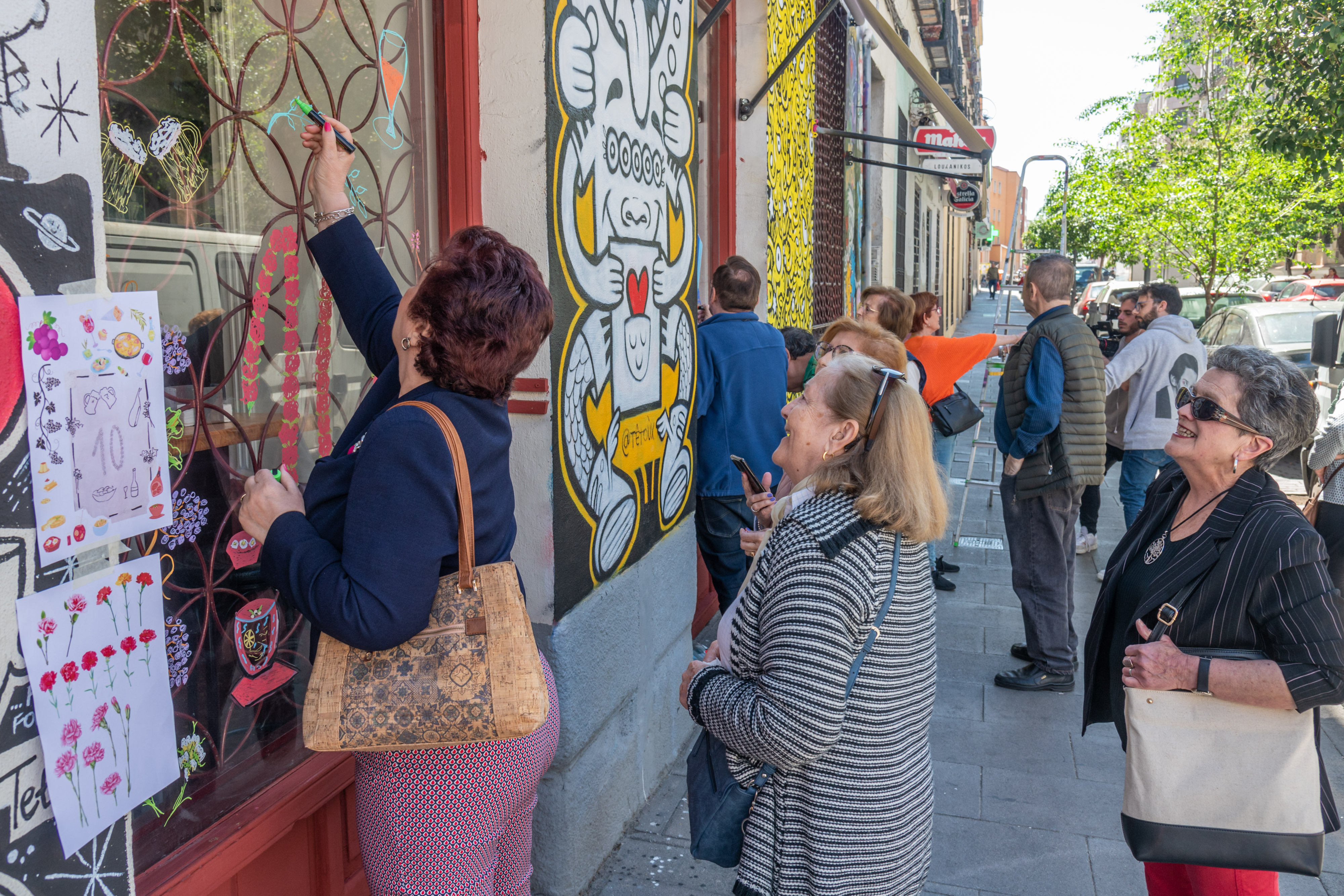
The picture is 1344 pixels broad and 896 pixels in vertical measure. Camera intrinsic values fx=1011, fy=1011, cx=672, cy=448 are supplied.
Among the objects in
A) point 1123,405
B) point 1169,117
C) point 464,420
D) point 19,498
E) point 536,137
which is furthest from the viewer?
point 1169,117

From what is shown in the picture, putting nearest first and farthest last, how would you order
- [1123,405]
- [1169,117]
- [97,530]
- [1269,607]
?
1. [97,530]
2. [1269,607]
3. [1123,405]
4. [1169,117]

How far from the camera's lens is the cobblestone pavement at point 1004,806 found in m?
3.39

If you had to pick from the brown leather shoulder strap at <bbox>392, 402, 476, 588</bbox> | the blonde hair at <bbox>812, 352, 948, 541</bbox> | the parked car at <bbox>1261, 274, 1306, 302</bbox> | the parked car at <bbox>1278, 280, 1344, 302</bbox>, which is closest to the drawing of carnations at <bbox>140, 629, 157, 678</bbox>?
the brown leather shoulder strap at <bbox>392, 402, 476, 588</bbox>

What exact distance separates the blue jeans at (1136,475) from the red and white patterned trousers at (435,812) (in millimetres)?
5906

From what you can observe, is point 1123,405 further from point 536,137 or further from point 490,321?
point 490,321

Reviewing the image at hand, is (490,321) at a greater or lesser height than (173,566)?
greater

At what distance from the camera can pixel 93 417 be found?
1.65 meters

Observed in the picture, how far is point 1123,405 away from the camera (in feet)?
23.1

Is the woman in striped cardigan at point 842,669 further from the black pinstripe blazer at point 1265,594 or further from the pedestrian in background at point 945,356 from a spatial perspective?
the pedestrian in background at point 945,356

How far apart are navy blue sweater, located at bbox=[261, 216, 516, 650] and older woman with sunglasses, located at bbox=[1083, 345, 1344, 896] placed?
5.21ft

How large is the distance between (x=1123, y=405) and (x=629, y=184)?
4781 millimetres

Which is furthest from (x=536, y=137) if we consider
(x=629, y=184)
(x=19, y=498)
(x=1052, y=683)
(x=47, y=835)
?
(x=1052, y=683)

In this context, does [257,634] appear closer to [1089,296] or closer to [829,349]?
[829,349]

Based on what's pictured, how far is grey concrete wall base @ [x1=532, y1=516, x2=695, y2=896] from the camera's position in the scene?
3.06 metres
